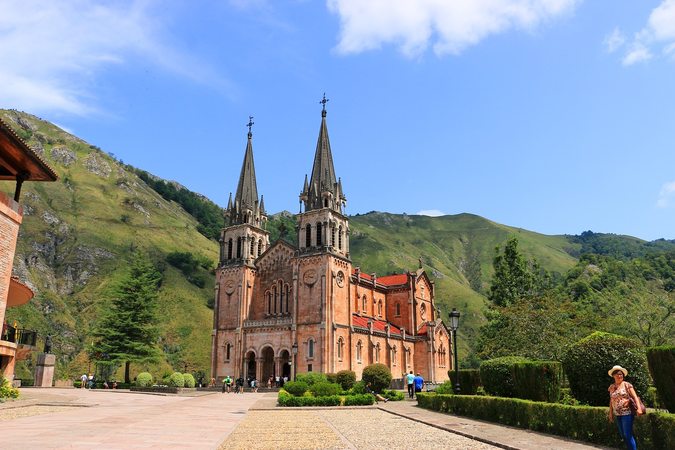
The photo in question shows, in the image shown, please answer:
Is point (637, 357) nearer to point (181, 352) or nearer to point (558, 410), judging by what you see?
point (558, 410)

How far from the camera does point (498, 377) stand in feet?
68.9

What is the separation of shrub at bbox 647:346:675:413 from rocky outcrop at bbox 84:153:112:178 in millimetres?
150245

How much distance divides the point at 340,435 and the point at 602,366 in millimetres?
7996

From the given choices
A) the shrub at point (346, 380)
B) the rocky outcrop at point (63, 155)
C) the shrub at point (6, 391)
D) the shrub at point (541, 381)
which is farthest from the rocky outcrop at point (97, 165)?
the shrub at point (541, 381)

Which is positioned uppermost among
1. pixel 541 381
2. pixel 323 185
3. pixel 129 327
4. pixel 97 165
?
pixel 97 165

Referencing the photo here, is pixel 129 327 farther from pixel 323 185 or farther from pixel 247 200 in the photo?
pixel 323 185

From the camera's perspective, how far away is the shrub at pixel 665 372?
39.3 feet

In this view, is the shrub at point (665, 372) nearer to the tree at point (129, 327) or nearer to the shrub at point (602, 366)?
the shrub at point (602, 366)

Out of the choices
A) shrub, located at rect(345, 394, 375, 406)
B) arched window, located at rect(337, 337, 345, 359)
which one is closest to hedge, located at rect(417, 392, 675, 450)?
shrub, located at rect(345, 394, 375, 406)

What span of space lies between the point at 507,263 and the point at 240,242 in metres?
31.6

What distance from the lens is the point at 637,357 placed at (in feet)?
49.1

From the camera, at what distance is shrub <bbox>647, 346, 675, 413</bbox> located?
1197cm

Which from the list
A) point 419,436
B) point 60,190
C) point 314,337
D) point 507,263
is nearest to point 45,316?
point 60,190

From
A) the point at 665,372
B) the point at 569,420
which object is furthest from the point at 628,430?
the point at 569,420
